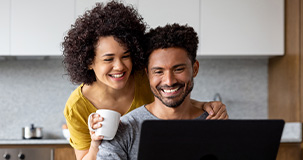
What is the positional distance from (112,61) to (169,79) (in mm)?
298

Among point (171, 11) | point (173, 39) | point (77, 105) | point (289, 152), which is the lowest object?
point (289, 152)

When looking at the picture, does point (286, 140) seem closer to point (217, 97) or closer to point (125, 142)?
point (217, 97)

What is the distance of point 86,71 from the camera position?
181 centimetres

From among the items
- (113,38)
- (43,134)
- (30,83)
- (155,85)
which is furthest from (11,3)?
(155,85)

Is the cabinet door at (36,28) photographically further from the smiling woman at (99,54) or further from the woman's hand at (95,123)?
the woman's hand at (95,123)

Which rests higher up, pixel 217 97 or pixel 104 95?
pixel 104 95

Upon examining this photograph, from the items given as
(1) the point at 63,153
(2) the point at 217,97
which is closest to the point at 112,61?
(1) the point at 63,153

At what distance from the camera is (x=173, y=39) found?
1.50 metres

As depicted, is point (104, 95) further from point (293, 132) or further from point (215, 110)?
point (293, 132)

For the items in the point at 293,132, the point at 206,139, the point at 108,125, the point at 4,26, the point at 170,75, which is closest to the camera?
the point at 206,139

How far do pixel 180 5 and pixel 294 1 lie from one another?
0.89 m

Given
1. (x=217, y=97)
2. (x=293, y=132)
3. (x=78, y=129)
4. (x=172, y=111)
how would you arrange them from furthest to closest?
(x=217, y=97)
(x=293, y=132)
(x=78, y=129)
(x=172, y=111)

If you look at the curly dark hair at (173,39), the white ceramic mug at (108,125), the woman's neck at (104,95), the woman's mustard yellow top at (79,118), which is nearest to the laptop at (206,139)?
the white ceramic mug at (108,125)

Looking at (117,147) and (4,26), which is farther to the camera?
(4,26)
